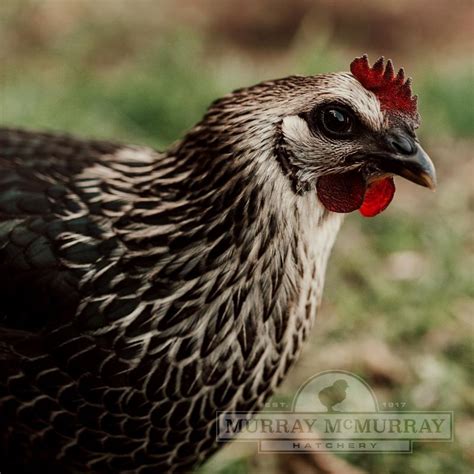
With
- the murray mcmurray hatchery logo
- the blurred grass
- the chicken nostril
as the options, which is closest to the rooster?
the chicken nostril

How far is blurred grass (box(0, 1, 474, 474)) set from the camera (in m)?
3.35

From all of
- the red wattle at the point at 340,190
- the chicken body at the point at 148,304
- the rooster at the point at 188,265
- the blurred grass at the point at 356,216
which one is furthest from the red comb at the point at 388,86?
the blurred grass at the point at 356,216

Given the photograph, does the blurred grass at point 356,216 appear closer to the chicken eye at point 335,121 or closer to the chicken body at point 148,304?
the chicken body at point 148,304

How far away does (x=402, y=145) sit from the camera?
215 cm

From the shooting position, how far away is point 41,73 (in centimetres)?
517

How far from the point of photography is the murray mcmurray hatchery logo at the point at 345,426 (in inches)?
122

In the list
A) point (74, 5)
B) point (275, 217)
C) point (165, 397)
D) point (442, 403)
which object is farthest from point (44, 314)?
point (74, 5)

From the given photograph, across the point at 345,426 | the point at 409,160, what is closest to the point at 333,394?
the point at 345,426

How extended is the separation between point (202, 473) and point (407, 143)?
1556 mm

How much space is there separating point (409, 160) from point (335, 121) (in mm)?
212

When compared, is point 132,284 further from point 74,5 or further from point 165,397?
point 74,5

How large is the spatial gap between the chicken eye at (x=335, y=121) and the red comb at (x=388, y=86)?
103 millimetres

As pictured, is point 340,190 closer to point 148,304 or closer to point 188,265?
point 188,265

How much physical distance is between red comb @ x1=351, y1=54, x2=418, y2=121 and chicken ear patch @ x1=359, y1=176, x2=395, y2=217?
0.22 metres
